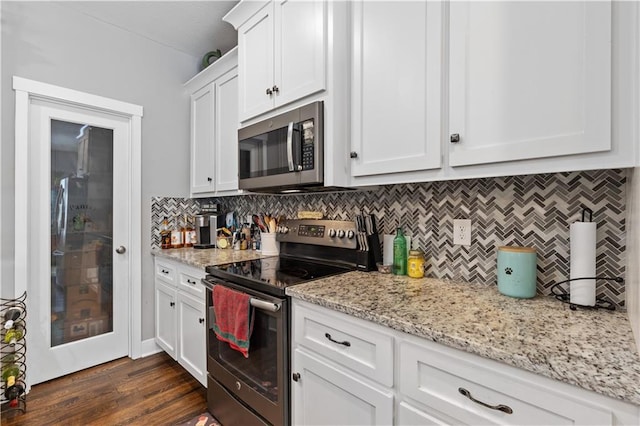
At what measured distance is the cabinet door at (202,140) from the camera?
264 cm

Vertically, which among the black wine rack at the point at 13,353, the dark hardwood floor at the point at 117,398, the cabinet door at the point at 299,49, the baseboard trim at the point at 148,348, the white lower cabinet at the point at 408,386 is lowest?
the dark hardwood floor at the point at 117,398

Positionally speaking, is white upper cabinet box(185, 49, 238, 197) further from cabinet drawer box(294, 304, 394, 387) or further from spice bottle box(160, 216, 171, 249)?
cabinet drawer box(294, 304, 394, 387)

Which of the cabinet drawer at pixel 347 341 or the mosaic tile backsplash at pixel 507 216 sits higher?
the mosaic tile backsplash at pixel 507 216

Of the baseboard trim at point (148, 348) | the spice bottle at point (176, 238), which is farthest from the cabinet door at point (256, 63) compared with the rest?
the baseboard trim at point (148, 348)

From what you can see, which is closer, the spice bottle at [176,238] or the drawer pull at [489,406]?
the drawer pull at [489,406]

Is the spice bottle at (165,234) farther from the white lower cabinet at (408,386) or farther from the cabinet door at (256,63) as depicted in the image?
the white lower cabinet at (408,386)

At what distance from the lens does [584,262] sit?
1060 mm

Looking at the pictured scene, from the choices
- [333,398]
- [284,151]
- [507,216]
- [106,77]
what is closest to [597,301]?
[507,216]

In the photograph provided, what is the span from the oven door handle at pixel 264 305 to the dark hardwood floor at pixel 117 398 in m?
1.04

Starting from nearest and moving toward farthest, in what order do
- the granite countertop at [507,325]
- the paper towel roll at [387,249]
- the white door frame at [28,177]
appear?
the granite countertop at [507,325]
the paper towel roll at [387,249]
the white door frame at [28,177]

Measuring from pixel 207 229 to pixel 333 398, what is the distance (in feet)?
6.84

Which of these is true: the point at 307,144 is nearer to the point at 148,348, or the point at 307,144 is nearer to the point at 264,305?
the point at 264,305

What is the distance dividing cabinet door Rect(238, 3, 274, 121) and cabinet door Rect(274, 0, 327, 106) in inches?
2.9

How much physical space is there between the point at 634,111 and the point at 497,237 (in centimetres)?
66
